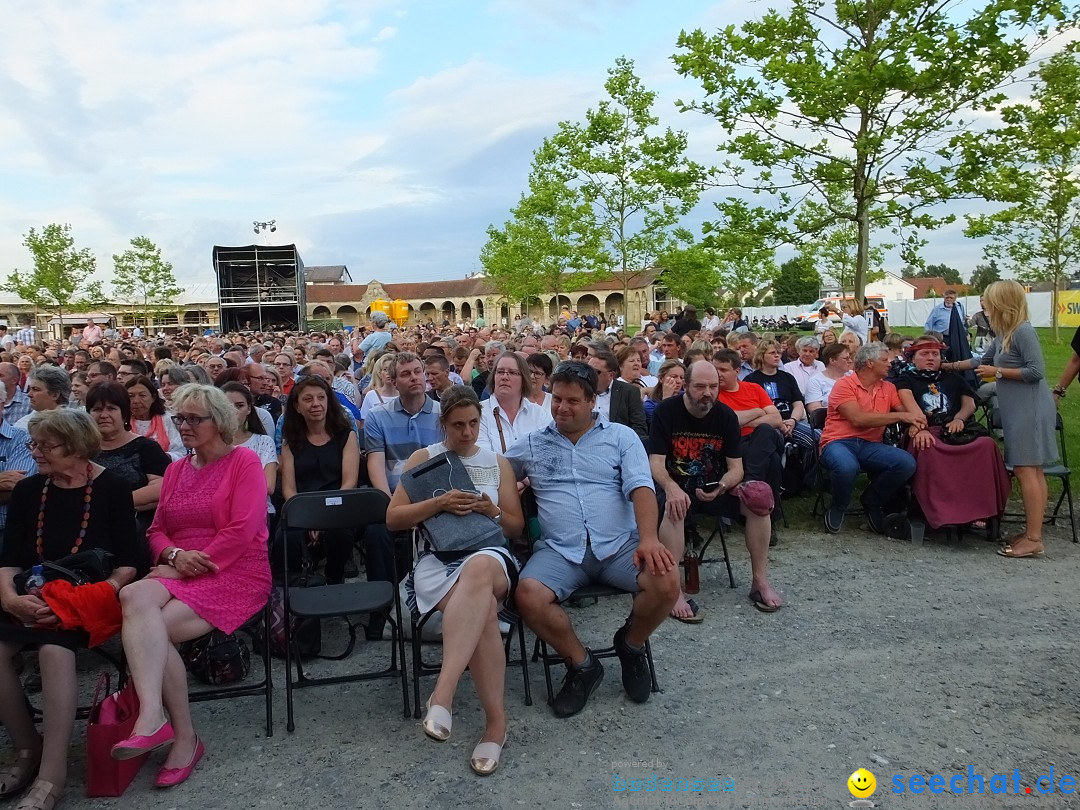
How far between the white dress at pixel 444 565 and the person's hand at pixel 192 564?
0.91 m

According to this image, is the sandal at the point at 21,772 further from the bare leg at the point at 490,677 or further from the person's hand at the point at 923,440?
the person's hand at the point at 923,440

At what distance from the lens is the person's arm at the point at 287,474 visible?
4824 millimetres

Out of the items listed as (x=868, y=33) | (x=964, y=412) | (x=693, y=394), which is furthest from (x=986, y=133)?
(x=693, y=394)

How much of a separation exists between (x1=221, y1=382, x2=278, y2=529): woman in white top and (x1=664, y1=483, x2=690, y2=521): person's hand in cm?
238

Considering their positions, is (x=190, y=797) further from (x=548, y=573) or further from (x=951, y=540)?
Answer: (x=951, y=540)

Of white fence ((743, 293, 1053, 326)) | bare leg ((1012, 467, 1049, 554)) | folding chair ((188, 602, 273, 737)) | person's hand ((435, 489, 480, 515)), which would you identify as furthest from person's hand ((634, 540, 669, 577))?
white fence ((743, 293, 1053, 326))

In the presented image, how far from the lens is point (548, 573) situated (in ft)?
11.8

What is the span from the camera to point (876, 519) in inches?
244

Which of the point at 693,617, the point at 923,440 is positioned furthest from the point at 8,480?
the point at 923,440

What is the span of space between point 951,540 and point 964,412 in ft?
3.43

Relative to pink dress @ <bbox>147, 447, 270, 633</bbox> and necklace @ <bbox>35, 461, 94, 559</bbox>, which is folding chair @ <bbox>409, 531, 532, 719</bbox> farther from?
necklace @ <bbox>35, 461, 94, 559</bbox>

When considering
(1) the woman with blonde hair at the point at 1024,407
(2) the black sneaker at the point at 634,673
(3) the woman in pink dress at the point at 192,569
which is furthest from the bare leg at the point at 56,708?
(1) the woman with blonde hair at the point at 1024,407

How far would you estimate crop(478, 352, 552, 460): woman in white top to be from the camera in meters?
5.35

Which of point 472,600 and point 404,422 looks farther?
point 404,422
